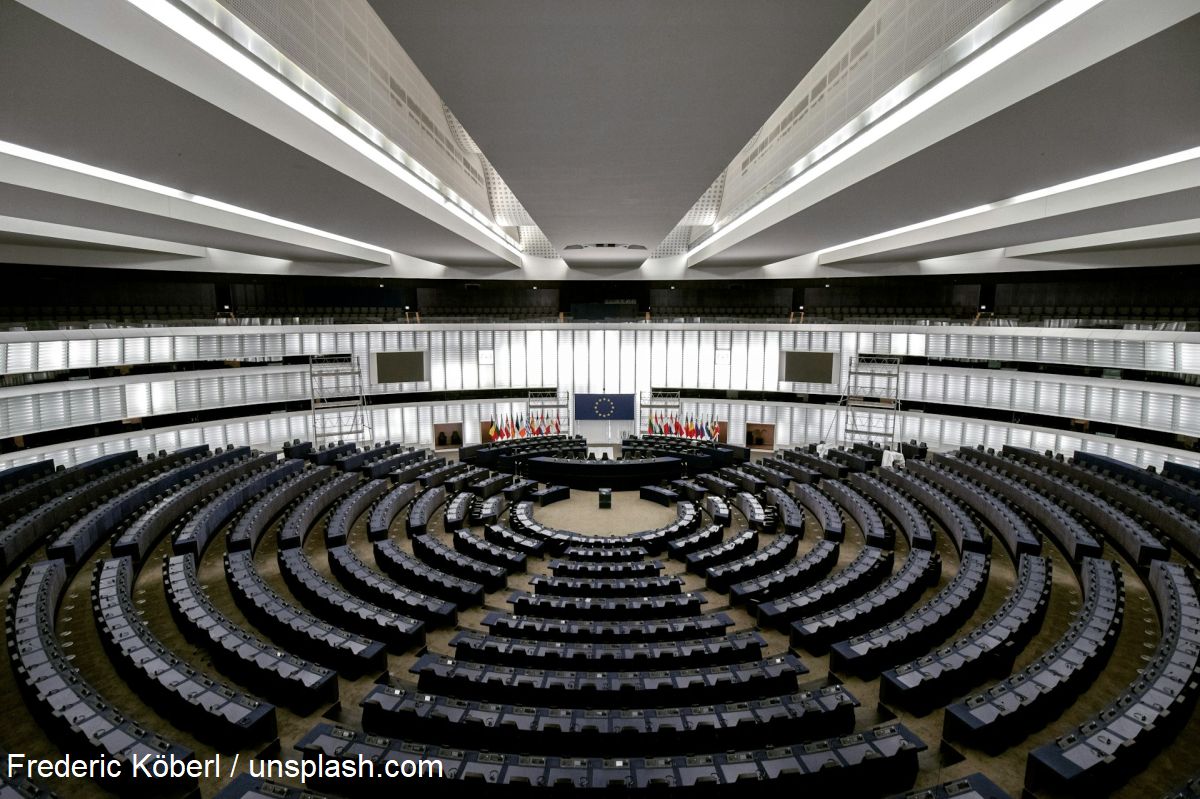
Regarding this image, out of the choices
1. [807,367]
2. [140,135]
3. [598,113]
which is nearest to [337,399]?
[140,135]

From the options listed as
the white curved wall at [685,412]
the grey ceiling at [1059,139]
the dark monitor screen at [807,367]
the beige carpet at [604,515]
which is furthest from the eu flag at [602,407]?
the grey ceiling at [1059,139]

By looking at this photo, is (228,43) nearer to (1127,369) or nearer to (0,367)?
(0,367)

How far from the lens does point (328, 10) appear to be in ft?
29.1

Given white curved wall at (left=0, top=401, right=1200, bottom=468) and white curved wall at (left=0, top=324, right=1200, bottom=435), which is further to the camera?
white curved wall at (left=0, top=401, right=1200, bottom=468)

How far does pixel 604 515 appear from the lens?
72.5 ft

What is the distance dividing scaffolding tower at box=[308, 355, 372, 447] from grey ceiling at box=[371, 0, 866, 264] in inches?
786

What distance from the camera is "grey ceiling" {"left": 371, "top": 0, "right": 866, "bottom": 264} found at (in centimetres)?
641

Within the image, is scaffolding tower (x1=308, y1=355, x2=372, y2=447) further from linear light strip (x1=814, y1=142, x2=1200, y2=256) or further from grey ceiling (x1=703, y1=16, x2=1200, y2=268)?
linear light strip (x1=814, y1=142, x2=1200, y2=256)

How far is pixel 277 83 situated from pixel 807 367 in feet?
92.9

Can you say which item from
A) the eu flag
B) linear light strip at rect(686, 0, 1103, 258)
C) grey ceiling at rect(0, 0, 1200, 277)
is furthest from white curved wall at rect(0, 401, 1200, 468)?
linear light strip at rect(686, 0, 1103, 258)

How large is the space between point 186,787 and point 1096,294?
37809mm

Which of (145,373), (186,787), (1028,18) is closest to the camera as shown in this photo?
(1028,18)

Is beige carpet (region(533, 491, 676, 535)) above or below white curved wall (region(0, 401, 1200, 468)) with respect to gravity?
below

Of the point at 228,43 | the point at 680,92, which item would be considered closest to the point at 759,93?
the point at 680,92
